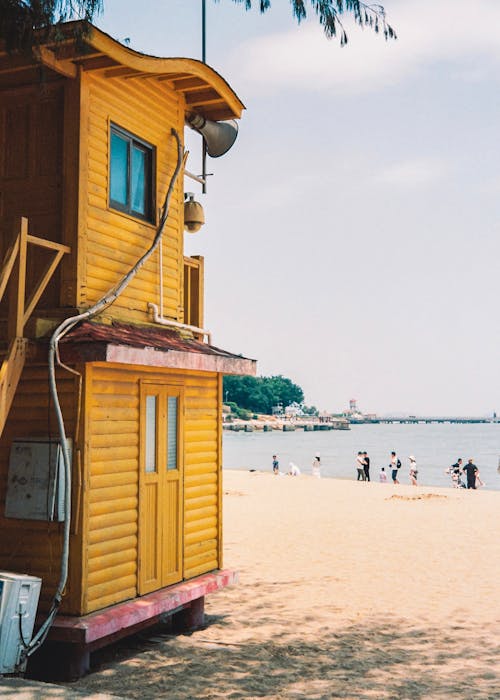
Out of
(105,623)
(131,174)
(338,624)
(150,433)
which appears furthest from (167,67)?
(338,624)

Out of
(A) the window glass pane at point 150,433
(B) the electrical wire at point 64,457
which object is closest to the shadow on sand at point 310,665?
(B) the electrical wire at point 64,457

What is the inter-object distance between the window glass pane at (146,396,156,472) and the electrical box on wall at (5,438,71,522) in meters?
→ 1.63

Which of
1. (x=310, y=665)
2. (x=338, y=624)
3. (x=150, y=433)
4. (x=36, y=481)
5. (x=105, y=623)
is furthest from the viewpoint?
(x=338, y=624)

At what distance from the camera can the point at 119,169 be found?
32.7 feet

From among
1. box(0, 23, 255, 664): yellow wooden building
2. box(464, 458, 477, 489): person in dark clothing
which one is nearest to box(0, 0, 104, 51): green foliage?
box(0, 23, 255, 664): yellow wooden building

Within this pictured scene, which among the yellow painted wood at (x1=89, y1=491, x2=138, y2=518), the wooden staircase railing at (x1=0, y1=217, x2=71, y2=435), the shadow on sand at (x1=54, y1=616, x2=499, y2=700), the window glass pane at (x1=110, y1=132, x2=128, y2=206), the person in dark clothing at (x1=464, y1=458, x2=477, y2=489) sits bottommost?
the shadow on sand at (x1=54, y1=616, x2=499, y2=700)

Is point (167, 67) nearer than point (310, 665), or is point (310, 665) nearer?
point (310, 665)

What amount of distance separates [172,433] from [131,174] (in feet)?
11.1

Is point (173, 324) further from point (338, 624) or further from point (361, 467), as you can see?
point (361, 467)

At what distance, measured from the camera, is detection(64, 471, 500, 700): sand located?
843 centimetres

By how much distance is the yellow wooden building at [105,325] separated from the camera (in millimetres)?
8383

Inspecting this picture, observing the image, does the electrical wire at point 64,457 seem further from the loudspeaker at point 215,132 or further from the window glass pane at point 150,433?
the loudspeaker at point 215,132

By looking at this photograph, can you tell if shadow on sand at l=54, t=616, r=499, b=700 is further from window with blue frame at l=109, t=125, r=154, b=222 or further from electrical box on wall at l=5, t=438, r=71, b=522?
window with blue frame at l=109, t=125, r=154, b=222

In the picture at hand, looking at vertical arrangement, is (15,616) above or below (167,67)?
below
